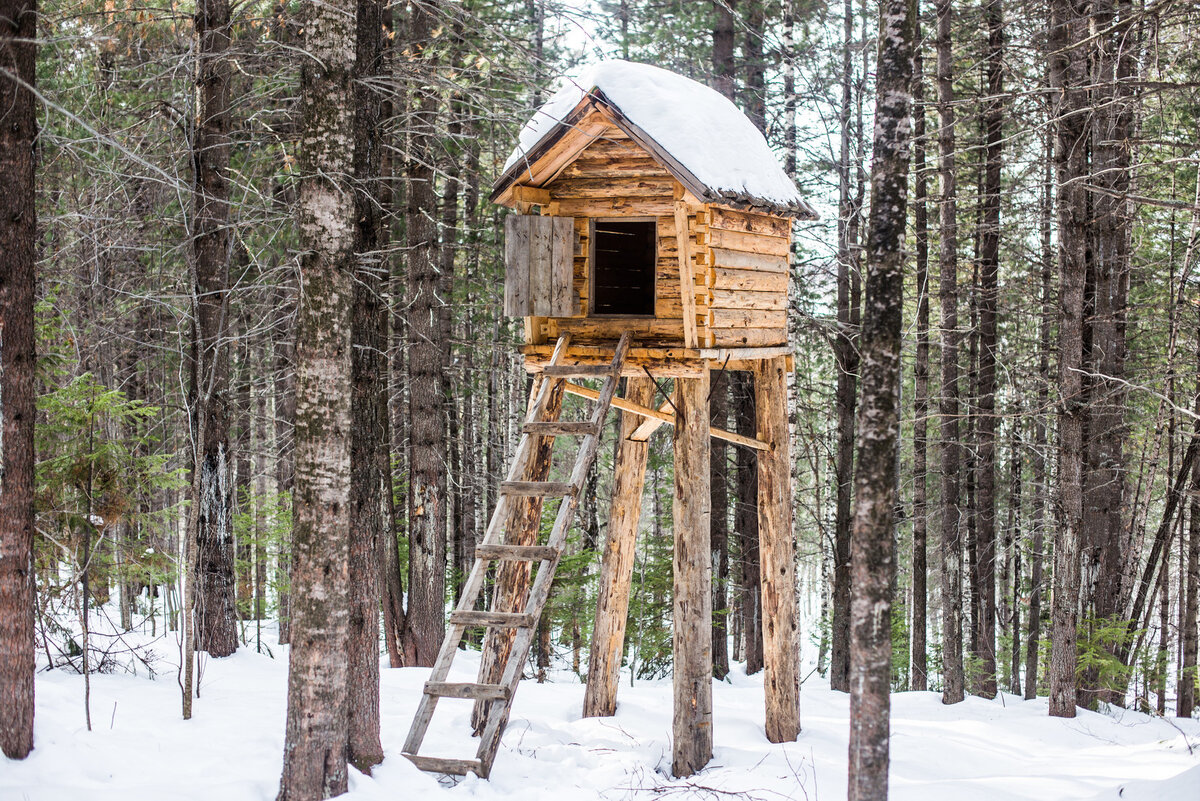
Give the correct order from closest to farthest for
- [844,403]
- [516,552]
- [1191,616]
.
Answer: [516,552] < [844,403] < [1191,616]

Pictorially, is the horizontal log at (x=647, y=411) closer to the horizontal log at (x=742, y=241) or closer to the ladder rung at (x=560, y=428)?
the ladder rung at (x=560, y=428)

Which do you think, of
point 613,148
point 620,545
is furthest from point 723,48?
point 620,545

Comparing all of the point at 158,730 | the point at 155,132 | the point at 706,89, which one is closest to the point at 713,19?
the point at 706,89

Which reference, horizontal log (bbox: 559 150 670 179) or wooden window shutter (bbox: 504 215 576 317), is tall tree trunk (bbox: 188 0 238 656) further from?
horizontal log (bbox: 559 150 670 179)

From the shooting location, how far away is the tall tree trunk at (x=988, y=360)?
14289mm

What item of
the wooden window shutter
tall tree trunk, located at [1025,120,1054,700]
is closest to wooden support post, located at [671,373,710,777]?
the wooden window shutter

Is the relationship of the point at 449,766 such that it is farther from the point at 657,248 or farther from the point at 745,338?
the point at 657,248

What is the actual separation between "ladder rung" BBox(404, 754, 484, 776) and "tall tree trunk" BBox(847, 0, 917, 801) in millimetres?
2774

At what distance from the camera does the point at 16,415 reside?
234 inches

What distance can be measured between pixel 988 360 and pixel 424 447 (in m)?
11.4

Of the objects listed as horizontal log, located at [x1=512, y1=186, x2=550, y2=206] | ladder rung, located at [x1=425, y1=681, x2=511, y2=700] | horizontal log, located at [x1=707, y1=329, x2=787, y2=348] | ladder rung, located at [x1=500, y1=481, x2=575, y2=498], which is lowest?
ladder rung, located at [x1=425, y1=681, x2=511, y2=700]

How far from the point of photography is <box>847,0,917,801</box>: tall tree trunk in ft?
17.6

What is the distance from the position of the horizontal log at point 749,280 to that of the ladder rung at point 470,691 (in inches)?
165

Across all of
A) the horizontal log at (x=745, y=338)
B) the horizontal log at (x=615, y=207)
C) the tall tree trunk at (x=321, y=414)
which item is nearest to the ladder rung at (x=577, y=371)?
the horizontal log at (x=745, y=338)
